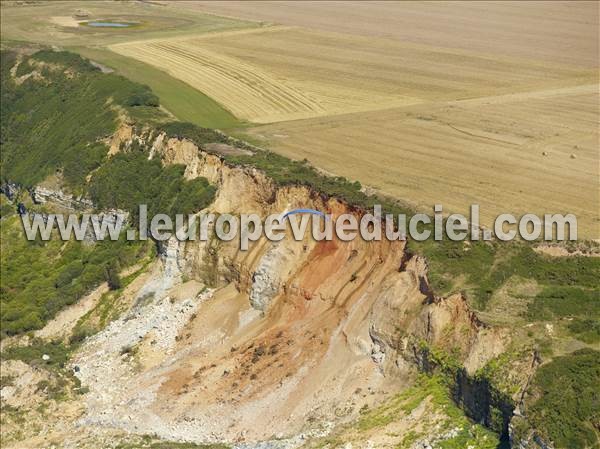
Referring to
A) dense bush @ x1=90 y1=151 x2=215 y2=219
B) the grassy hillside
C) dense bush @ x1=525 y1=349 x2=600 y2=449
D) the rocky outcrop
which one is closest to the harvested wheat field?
dense bush @ x1=90 y1=151 x2=215 y2=219

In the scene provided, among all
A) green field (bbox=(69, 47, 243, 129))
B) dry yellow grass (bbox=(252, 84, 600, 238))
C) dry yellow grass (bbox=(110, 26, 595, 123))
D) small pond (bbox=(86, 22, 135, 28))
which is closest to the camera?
dry yellow grass (bbox=(252, 84, 600, 238))

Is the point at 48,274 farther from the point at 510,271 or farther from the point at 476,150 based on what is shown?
the point at 510,271

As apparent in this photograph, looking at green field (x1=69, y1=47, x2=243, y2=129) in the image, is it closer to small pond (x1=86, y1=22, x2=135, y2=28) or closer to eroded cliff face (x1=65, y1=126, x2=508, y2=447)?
eroded cliff face (x1=65, y1=126, x2=508, y2=447)

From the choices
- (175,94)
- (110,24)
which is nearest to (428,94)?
(175,94)

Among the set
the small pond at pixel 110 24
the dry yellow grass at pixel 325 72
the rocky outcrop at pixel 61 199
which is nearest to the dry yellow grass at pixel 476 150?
the dry yellow grass at pixel 325 72

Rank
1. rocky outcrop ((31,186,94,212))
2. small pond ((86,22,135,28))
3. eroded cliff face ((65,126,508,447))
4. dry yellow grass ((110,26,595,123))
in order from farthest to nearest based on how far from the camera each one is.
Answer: small pond ((86,22,135,28)) < dry yellow grass ((110,26,595,123)) < rocky outcrop ((31,186,94,212)) < eroded cliff face ((65,126,508,447))

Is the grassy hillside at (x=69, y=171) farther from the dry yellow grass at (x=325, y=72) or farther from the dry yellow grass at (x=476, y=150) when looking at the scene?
the dry yellow grass at (x=325, y=72)

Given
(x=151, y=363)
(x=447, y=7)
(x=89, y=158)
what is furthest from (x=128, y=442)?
(x=447, y=7)

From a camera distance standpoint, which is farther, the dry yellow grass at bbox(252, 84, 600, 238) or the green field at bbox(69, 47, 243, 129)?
the green field at bbox(69, 47, 243, 129)
